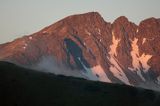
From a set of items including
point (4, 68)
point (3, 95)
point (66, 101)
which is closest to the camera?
point (3, 95)

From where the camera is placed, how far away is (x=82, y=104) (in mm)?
118938

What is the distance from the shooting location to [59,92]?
125 metres

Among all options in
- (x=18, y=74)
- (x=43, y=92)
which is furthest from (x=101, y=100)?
(x=18, y=74)

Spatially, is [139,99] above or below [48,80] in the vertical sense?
below

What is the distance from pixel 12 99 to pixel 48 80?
26.0m

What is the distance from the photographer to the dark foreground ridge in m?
114

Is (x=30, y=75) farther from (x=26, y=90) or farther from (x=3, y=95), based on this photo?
(x=3, y=95)

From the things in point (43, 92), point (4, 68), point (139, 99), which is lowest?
point (139, 99)

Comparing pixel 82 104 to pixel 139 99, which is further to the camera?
pixel 139 99

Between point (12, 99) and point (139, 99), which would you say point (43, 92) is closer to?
point (12, 99)

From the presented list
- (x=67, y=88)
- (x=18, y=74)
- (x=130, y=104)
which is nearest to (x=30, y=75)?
(x=18, y=74)

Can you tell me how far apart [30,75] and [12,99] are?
24.8 m

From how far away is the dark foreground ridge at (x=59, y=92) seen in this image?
113812 millimetres

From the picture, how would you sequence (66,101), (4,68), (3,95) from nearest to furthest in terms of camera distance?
(3,95), (66,101), (4,68)
